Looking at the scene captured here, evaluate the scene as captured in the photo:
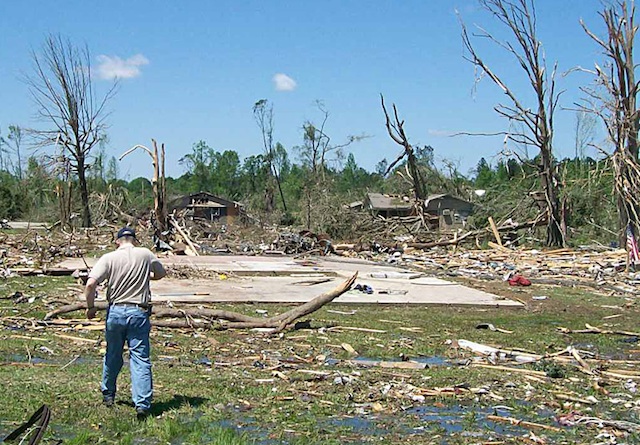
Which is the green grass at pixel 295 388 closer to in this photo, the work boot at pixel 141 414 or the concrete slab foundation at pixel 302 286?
the work boot at pixel 141 414

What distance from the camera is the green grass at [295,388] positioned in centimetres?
565

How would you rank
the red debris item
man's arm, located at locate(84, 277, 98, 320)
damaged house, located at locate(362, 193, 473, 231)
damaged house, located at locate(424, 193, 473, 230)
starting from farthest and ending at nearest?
damaged house, located at locate(424, 193, 473, 230)
damaged house, located at locate(362, 193, 473, 231)
the red debris item
man's arm, located at locate(84, 277, 98, 320)

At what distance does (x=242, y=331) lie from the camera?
10.3m

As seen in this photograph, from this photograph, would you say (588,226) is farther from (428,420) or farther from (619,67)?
(428,420)

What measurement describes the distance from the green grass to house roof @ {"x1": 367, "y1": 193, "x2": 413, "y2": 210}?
25943mm

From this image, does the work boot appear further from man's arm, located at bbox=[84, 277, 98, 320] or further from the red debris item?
the red debris item

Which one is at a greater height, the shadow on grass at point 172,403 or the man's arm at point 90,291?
the man's arm at point 90,291

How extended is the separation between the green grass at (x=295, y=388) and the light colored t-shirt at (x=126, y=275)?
2.96 feet

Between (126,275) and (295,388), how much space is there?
1998 millimetres

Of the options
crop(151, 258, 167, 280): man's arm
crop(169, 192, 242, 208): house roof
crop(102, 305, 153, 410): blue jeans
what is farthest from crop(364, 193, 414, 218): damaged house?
crop(102, 305, 153, 410): blue jeans

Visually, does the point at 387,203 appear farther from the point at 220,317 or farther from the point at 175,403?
the point at 175,403

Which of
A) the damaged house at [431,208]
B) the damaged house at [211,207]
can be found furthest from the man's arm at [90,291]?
the damaged house at [211,207]

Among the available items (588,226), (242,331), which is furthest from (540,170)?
(242,331)

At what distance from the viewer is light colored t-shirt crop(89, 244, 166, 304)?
20.2 ft
